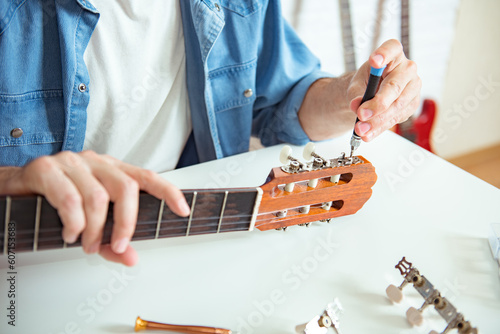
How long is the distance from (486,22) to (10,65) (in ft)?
7.43

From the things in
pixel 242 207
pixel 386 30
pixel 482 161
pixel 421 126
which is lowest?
pixel 482 161

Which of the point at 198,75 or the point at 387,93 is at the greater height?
the point at 387,93

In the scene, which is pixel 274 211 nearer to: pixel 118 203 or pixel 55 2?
pixel 118 203

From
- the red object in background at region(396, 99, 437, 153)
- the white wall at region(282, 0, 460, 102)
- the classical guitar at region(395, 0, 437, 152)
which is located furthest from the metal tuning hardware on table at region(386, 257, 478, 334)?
the red object in background at region(396, 99, 437, 153)

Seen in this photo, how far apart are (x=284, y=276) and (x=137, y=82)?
566 millimetres

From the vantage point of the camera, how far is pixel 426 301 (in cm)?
62

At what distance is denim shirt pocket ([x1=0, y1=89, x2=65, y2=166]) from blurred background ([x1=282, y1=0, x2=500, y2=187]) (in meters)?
1.10

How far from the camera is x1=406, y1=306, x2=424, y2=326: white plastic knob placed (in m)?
0.62

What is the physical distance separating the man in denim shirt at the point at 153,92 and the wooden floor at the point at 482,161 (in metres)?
1.80

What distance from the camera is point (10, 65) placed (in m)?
0.81

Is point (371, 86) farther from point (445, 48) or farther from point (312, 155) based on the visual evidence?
point (445, 48)

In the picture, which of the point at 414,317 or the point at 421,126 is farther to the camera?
the point at 421,126

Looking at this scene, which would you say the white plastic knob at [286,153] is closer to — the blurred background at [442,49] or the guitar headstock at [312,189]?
the guitar headstock at [312,189]

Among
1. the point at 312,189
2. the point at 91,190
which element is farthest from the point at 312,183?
the point at 91,190
